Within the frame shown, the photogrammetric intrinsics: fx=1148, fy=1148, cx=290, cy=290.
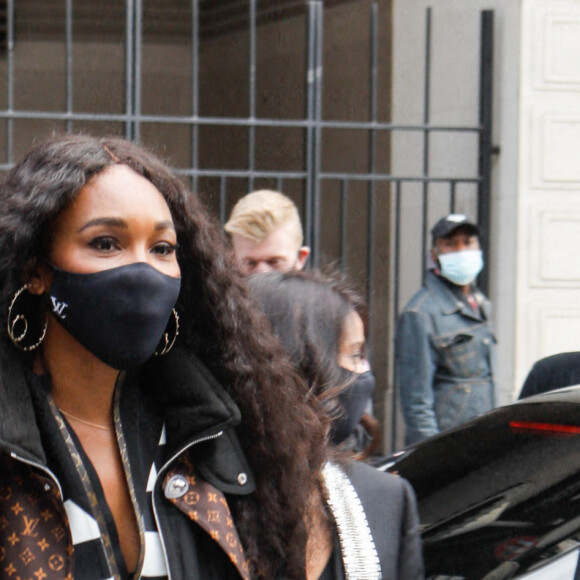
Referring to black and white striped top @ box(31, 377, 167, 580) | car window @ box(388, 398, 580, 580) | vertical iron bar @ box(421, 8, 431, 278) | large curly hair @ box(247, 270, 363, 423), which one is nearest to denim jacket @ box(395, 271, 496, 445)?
vertical iron bar @ box(421, 8, 431, 278)

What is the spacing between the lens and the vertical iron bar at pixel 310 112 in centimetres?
618

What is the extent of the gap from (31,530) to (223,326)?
40cm

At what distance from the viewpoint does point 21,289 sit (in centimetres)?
150

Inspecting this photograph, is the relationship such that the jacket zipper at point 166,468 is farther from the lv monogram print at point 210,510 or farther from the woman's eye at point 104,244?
the woman's eye at point 104,244

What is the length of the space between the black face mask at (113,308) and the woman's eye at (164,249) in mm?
Result: 36

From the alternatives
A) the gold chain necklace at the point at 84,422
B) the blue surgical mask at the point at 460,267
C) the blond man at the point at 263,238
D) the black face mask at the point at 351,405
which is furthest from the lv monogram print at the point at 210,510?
the blue surgical mask at the point at 460,267

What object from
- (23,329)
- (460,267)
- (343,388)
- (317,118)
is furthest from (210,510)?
(317,118)

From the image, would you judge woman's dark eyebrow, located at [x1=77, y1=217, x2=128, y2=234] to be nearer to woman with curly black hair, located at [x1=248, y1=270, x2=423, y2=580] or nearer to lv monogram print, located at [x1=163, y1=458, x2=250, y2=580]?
lv monogram print, located at [x1=163, y1=458, x2=250, y2=580]

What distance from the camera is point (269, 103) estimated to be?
32.8 ft

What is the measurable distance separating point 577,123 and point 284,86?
11.9 ft

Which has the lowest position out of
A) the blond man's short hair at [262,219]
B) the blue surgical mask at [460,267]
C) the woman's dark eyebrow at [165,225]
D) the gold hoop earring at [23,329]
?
the blue surgical mask at [460,267]

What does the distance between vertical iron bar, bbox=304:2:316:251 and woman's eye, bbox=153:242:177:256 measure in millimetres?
4692

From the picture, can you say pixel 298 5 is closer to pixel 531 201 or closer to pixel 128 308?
pixel 531 201

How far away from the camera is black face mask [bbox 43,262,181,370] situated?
145 cm
